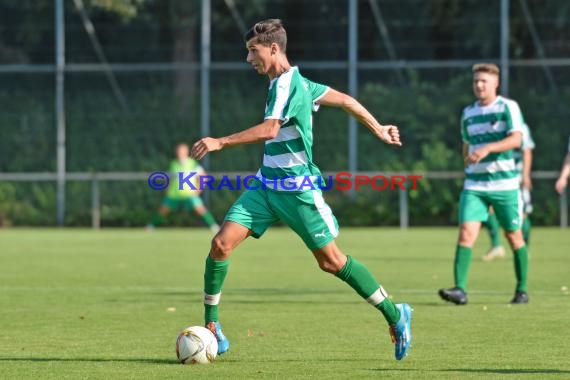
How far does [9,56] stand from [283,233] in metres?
8.31

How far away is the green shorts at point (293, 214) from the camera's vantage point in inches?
309

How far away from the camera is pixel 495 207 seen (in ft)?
37.9

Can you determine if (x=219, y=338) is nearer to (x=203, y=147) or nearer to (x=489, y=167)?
(x=203, y=147)

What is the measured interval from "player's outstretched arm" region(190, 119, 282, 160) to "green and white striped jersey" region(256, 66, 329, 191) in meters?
0.21

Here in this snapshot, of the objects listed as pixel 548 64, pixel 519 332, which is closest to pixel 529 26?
pixel 548 64

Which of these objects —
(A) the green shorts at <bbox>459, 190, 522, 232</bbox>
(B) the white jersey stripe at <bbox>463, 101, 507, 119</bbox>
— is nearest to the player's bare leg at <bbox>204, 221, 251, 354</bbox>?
(A) the green shorts at <bbox>459, 190, 522, 232</bbox>

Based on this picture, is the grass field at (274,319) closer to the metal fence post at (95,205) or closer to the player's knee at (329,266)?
the player's knee at (329,266)

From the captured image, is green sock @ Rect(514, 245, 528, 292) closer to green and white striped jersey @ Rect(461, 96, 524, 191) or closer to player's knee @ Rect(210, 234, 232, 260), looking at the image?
green and white striped jersey @ Rect(461, 96, 524, 191)

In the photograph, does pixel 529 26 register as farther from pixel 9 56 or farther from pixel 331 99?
pixel 331 99

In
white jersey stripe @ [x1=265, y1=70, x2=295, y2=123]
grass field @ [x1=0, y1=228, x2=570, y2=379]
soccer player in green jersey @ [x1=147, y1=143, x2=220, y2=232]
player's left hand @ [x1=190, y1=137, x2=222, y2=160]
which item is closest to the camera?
player's left hand @ [x1=190, y1=137, x2=222, y2=160]

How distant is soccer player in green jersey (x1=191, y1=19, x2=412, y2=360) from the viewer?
25.6 ft

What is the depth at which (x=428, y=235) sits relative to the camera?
24594mm

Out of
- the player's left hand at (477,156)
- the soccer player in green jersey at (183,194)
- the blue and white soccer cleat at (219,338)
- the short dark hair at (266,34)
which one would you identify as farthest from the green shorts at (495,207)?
the soccer player in green jersey at (183,194)

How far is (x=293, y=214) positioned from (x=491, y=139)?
13.3 ft
